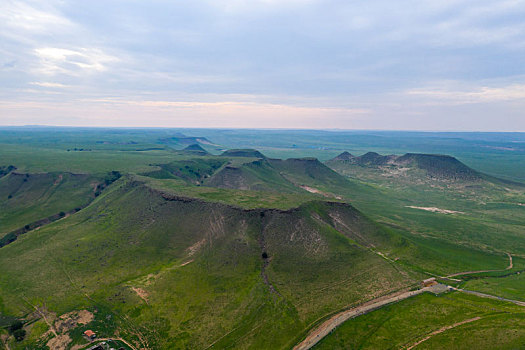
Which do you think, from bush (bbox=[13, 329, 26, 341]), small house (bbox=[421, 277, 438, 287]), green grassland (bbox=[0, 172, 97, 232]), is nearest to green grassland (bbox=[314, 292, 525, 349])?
small house (bbox=[421, 277, 438, 287])

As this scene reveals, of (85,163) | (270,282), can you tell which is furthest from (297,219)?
(85,163)

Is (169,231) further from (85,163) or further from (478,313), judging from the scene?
(85,163)

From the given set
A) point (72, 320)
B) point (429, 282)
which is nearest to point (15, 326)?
point (72, 320)

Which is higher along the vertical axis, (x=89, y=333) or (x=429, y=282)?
(x=429, y=282)

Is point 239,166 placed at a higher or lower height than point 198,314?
higher

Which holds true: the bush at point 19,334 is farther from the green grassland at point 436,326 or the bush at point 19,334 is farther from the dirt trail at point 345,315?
the green grassland at point 436,326

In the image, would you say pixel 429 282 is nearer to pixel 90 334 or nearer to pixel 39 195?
pixel 90 334
